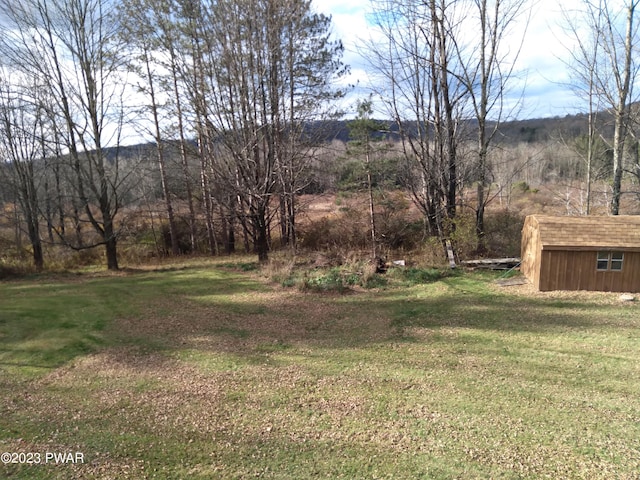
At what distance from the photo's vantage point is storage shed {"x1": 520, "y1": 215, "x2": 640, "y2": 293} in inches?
392

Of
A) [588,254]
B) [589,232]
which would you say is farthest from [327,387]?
[589,232]

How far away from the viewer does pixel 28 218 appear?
17.7 metres

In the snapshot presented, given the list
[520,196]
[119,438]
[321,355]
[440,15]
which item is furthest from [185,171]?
[520,196]

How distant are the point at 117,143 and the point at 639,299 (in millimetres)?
17847

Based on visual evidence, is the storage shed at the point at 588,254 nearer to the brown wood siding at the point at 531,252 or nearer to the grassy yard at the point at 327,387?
the brown wood siding at the point at 531,252

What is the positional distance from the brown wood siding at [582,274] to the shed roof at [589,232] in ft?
0.84

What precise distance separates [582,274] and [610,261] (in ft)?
2.40

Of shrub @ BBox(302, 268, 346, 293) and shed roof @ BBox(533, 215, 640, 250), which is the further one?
shrub @ BBox(302, 268, 346, 293)

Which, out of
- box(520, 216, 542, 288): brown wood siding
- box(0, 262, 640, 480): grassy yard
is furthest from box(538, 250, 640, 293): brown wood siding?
box(0, 262, 640, 480): grassy yard

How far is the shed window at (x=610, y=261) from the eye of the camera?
10.0 m

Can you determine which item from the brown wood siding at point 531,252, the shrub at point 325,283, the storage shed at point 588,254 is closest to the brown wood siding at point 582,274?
the storage shed at point 588,254

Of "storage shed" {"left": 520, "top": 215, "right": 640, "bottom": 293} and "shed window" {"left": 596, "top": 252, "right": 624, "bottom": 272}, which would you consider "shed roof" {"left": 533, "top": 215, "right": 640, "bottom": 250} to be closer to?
"storage shed" {"left": 520, "top": 215, "right": 640, "bottom": 293}

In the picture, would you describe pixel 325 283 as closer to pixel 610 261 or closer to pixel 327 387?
pixel 327 387

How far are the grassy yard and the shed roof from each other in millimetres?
1341
